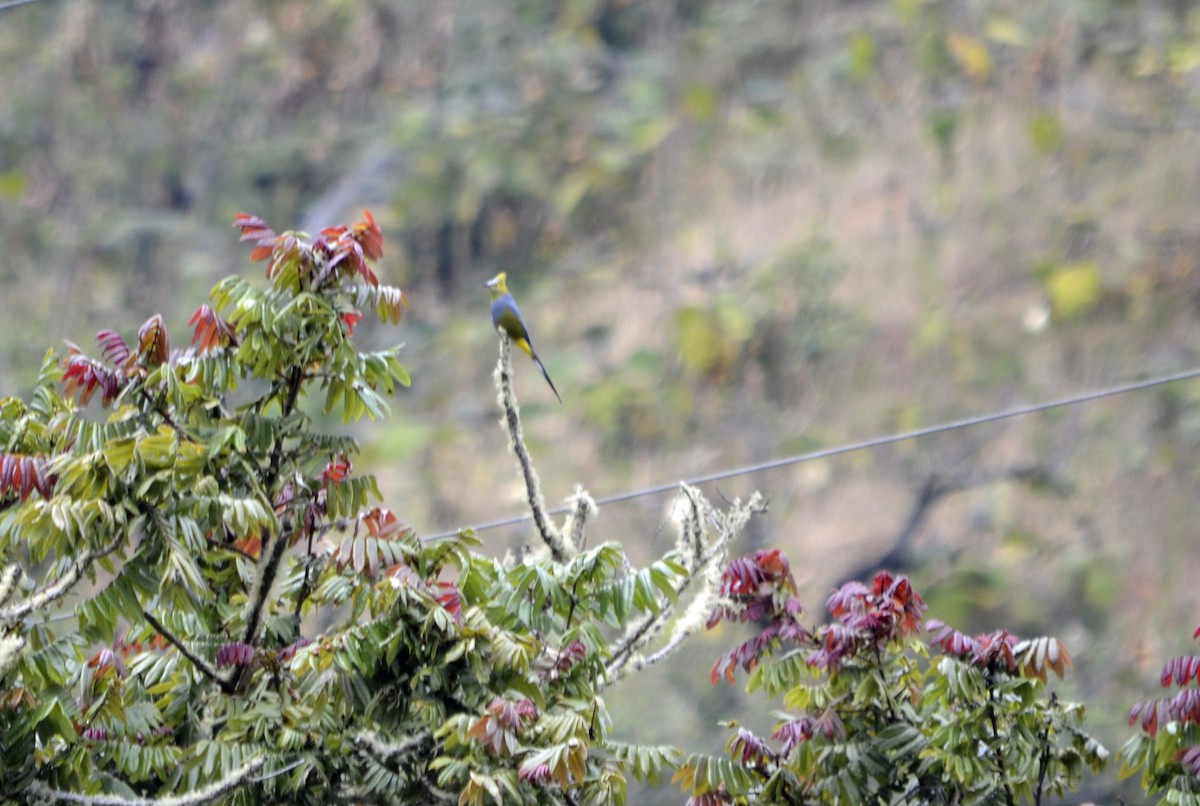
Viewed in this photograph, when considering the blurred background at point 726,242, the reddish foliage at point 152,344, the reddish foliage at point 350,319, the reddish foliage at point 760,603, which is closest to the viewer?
the reddish foliage at point 152,344

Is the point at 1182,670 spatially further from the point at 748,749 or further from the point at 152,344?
the point at 152,344

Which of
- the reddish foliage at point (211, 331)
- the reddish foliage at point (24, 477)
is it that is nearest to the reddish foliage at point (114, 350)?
the reddish foliage at point (211, 331)

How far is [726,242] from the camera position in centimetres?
1063

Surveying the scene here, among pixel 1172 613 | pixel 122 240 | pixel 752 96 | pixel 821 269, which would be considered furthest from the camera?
pixel 122 240

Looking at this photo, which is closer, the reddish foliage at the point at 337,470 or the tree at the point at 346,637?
the tree at the point at 346,637

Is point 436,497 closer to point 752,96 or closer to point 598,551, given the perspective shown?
point 752,96

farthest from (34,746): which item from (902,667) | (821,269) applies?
(821,269)

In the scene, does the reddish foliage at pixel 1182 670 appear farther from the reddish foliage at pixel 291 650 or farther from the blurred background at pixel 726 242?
the blurred background at pixel 726 242

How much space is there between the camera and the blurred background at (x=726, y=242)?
9.27m

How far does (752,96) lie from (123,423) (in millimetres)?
8710

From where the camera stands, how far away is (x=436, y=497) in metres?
10.4

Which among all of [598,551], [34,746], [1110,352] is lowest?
[34,746]

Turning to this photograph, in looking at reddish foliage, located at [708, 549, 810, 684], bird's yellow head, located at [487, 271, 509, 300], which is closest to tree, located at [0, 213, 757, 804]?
reddish foliage, located at [708, 549, 810, 684]

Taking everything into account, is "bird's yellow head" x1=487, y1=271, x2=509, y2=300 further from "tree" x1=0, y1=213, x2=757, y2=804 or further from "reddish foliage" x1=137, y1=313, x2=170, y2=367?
"reddish foliage" x1=137, y1=313, x2=170, y2=367
